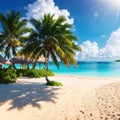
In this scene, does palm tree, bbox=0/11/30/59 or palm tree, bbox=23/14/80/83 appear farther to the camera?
palm tree, bbox=0/11/30/59

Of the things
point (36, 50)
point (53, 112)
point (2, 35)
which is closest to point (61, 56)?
point (36, 50)

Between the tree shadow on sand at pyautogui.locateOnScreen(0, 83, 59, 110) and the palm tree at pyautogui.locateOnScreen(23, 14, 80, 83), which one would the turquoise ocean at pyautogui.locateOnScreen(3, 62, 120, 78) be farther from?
the tree shadow on sand at pyautogui.locateOnScreen(0, 83, 59, 110)

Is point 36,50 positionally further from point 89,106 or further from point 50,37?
point 89,106

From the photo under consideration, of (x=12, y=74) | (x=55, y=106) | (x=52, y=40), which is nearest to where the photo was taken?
(x=55, y=106)

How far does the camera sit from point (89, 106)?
9938 mm

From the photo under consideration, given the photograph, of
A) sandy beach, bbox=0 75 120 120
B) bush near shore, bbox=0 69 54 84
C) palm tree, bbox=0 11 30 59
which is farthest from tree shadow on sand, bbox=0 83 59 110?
palm tree, bbox=0 11 30 59

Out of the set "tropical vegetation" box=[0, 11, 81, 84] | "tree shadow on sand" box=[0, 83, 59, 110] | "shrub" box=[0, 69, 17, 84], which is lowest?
"tree shadow on sand" box=[0, 83, 59, 110]

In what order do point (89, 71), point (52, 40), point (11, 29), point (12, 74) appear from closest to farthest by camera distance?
1. point (52, 40)
2. point (12, 74)
3. point (11, 29)
4. point (89, 71)

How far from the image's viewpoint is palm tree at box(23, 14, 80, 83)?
49.3ft

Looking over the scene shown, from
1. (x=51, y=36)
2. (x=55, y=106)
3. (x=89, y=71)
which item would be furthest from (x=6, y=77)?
(x=89, y=71)

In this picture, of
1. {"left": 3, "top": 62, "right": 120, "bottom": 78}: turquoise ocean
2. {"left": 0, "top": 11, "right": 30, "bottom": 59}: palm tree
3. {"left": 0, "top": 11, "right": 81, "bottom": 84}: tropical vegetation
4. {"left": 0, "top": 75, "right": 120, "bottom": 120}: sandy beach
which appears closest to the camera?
{"left": 0, "top": 75, "right": 120, "bottom": 120}: sandy beach

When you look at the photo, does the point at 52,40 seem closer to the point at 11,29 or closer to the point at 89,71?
the point at 11,29

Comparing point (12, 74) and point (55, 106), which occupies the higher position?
point (12, 74)

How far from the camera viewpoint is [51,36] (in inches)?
583
